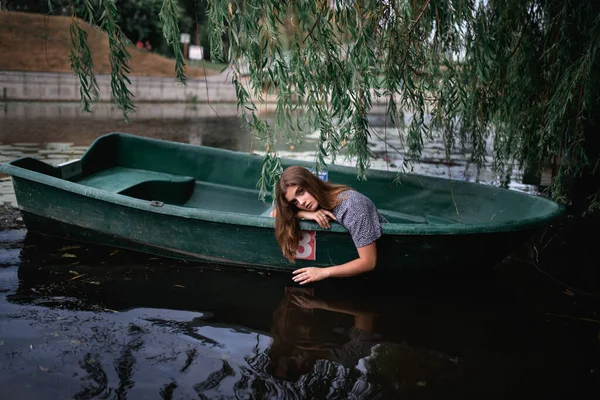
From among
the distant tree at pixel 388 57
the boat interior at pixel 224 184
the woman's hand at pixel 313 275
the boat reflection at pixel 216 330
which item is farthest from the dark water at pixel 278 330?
the distant tree at pixel 388 57

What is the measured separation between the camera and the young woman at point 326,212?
4219 mm

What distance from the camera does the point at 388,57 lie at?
14.9 feet

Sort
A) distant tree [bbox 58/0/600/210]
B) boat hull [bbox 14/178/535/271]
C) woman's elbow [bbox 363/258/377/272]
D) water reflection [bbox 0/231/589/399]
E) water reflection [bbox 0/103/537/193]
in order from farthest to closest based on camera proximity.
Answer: water reflection [bbox 0/103/537/193], boat hull [bbox 14/178/535/271], woman's elbow [bbox 363/258/377/272], distant tree [bbox 58/0/600/210], water reflection [bbox 0/231/589/399]

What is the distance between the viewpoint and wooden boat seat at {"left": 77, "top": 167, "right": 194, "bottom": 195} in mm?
6249

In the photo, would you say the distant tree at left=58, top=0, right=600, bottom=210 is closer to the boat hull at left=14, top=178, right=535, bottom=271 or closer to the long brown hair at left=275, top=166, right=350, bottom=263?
the long brown hair at left=275, top=166, right=350, bottom=263

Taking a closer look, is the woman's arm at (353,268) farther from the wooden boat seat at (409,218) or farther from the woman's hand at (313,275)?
the wooden boat seat at (409,218)

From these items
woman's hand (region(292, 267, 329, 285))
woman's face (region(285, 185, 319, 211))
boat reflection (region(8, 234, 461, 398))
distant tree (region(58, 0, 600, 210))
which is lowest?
boat reflection (region(8, 234, 461, 398))

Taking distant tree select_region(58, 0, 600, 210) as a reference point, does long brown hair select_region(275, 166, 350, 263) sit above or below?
below

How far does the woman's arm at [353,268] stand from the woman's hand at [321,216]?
0.33 meters

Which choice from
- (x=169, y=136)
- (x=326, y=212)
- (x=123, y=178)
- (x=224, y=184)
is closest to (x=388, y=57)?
(x=326, y=212)

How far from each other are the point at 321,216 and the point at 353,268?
0.47 meters

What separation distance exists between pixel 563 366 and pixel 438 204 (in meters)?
2.40

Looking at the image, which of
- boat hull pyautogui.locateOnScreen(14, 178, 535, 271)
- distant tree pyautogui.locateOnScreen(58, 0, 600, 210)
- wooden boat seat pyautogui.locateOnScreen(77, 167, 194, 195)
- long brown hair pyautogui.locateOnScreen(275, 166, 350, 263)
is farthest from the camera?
wooden boat seat pyautogui.locateOnScreen(77, 167, 194, 195)

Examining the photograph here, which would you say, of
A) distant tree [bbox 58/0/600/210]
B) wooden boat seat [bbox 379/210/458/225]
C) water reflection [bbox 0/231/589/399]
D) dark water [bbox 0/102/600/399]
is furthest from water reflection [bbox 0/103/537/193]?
water reflection [bbox 0/231/589/399]
